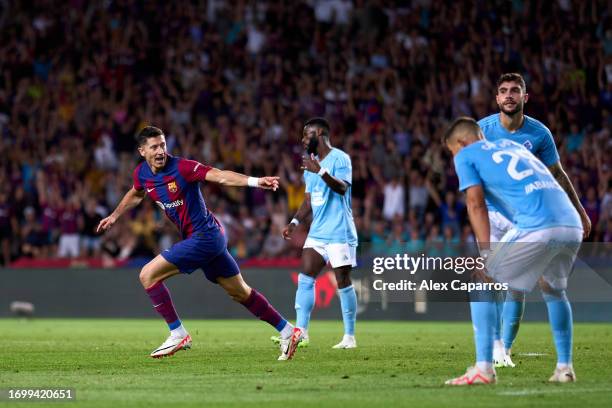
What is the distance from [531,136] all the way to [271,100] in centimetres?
1579

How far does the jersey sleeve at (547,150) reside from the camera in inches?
440

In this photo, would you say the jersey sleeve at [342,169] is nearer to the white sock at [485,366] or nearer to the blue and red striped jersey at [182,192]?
the blue and red striped jersey at [182,192]

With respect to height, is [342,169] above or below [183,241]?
above

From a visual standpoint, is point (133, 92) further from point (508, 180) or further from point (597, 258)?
point (508, 180)

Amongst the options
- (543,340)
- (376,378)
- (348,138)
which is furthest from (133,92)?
(376,378)

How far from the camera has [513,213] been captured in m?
8.95

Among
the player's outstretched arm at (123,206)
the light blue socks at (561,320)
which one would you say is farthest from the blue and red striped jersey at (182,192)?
the light blue socks at (561,320)

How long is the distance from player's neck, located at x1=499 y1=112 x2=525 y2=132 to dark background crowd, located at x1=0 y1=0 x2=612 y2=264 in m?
10.4

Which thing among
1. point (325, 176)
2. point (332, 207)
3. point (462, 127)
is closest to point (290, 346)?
point (325, 176)

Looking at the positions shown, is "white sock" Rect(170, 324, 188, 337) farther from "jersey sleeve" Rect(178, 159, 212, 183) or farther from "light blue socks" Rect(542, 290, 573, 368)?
"light blue socks" Rect(542, 290, 573, 368)

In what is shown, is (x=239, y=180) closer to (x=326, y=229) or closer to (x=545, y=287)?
(x=326, y=229)

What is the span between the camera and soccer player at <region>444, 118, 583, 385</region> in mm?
8609

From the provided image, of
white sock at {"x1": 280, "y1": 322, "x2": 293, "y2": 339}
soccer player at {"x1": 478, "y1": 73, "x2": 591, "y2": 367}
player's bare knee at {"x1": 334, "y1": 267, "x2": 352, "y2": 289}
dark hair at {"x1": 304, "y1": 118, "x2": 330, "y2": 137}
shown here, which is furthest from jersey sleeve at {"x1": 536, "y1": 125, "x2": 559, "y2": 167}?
player's bare knee at {"x1": 334, "y1": 267, "x2": 352, "y2": 289}

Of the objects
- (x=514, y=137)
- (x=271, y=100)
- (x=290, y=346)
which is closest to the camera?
(x=514, y=137)
